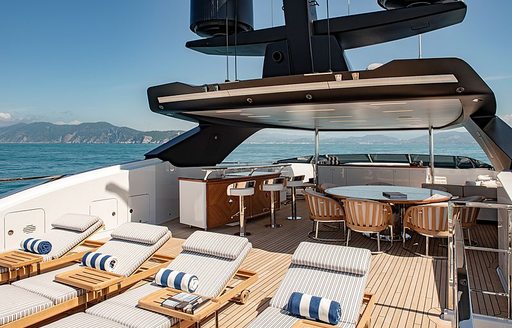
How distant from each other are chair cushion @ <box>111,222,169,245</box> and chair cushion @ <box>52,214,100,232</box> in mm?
455

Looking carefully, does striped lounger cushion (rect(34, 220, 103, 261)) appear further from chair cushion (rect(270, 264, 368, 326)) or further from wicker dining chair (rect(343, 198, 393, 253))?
wicker dining chair (rect(343, 198, 393, 253))

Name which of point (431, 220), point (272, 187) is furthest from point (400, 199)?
point (272, 187)

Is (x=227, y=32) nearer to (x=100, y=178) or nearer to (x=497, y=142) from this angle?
(x=100, y=178)

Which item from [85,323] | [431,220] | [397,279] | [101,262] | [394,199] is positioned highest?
[394,199]

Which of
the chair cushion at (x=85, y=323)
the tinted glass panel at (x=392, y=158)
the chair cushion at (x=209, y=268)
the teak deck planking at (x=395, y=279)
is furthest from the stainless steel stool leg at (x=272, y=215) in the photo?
the tinted glass panel at (x=392, y=158)

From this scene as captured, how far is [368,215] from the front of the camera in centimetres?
492

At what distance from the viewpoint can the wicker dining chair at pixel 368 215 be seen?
16.0ft

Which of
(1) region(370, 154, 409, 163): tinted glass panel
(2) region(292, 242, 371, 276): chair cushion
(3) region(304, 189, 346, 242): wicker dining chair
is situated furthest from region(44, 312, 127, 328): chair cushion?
(1) region(370, 154, 409, 163): tinted glass panel

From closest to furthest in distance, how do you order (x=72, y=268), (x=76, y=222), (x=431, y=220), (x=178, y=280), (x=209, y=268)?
(x=178, y=280), (x=209, y=268), (x=72, y=268), (x=76, y=222), (x=431, y=220)

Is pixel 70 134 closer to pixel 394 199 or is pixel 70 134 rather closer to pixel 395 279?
pixel 394 199

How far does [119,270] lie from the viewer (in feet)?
11.2

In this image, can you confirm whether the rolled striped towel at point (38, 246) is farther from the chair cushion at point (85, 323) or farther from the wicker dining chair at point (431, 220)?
the wicker dining chair at point (431, 220)

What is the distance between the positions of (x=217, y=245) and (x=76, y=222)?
1964 mm

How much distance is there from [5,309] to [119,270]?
95cm
